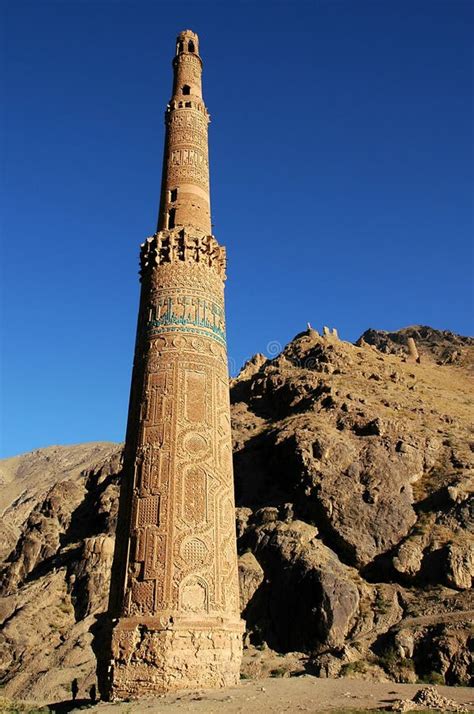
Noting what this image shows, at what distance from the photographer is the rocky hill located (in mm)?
22016

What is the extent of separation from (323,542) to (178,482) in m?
19.0

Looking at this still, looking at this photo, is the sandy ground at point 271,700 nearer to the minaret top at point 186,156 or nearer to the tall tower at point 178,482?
the tall tower at point 178,482

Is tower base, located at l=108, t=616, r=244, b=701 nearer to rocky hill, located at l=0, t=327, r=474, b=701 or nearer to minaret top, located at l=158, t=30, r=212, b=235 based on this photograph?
rocky hill, located at l=0, t=327, r=474, b=701

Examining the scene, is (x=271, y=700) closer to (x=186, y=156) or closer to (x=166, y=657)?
(x=166, y=657)

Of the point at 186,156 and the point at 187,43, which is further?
the point at 187,43

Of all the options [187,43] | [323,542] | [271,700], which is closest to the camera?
[271,700]

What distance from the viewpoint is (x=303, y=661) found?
21906 millimetres

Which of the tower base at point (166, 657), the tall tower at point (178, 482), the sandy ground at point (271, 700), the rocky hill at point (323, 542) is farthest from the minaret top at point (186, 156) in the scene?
the sandy ground at point (271, 700)

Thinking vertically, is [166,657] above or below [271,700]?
above

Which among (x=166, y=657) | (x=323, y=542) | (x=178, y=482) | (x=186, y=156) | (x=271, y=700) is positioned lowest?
(x=271, y=700)

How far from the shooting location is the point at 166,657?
990 centimetres

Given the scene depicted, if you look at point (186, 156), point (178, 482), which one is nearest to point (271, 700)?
point (178, 482)

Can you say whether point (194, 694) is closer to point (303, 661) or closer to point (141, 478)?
point (141, 478)

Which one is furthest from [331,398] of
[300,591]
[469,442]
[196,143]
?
[196,143]
